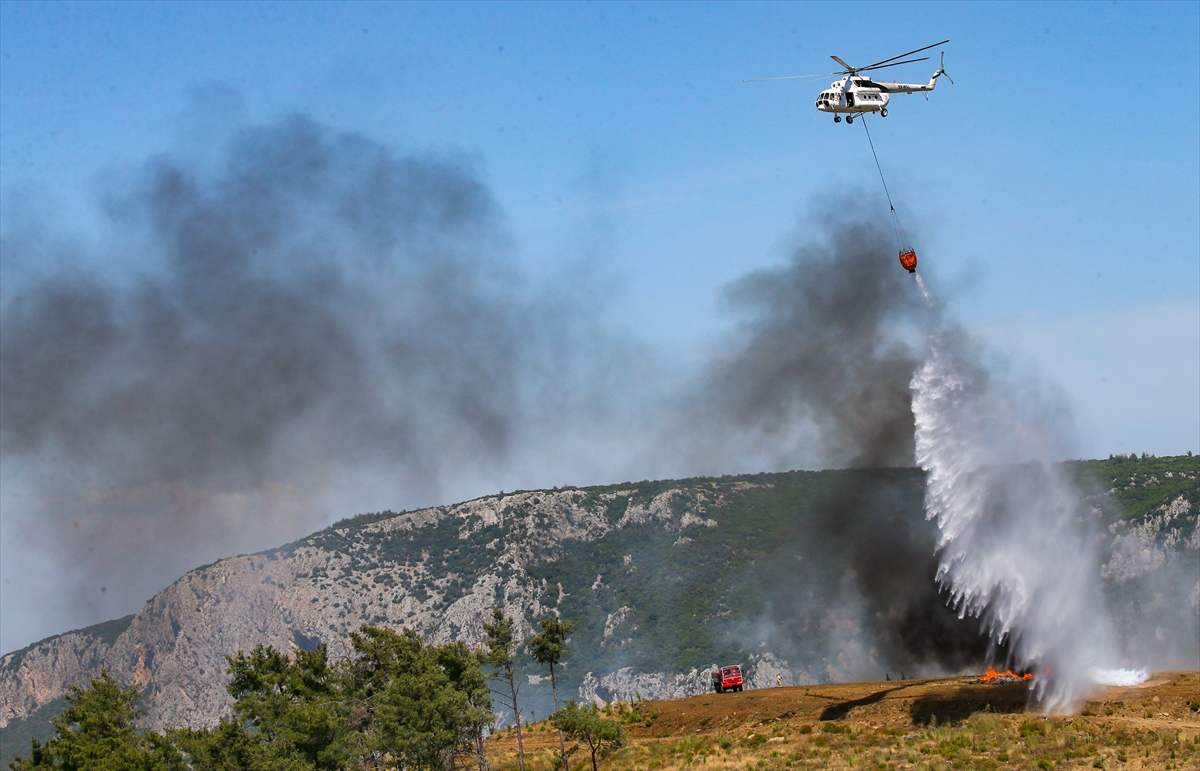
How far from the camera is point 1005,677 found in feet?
203

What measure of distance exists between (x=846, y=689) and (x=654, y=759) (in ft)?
53.0

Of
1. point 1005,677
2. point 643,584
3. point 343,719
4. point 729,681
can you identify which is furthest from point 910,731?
point 643,584

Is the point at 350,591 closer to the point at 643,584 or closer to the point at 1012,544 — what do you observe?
the point at 643,584

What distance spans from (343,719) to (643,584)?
328 ft

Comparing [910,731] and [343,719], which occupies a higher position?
[343,719]

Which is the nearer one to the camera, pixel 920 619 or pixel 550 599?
pixel 920 619

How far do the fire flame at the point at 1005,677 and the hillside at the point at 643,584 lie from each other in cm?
2075

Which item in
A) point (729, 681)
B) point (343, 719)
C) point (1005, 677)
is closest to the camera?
point (1005, 677)

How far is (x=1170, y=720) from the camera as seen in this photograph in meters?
51.5

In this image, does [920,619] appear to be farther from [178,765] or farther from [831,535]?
[178,765]

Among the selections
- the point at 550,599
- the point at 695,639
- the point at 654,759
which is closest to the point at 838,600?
the point at 695,639

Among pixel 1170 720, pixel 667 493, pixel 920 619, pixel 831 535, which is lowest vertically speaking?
pixel 1170 720

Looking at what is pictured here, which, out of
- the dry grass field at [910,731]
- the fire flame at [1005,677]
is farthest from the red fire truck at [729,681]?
the fire flame at [1005,677]

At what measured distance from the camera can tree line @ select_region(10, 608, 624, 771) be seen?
193ft
